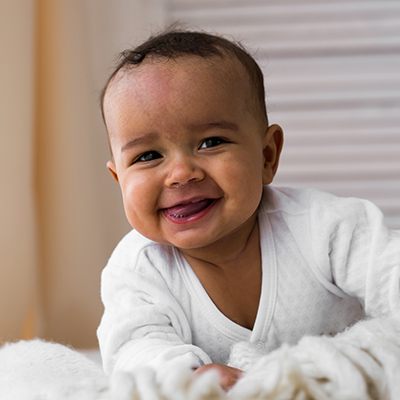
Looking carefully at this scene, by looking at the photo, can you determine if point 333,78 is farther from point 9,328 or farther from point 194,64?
point 194,64

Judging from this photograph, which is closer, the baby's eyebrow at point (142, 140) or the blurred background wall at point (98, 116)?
the baby's eyebrow at point (142, 140)

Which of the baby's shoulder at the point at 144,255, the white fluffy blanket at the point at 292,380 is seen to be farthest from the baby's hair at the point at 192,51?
the white fluffy blanket at the point at 292,380

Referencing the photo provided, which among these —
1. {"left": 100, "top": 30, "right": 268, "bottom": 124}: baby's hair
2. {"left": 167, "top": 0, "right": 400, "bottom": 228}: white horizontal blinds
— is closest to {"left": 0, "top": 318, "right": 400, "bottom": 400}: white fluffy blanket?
{"left": 100, "top": 30, "right": 268, "bottom": 124}: baby's hair

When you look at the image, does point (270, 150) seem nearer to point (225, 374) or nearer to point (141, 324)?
point (141, 324)

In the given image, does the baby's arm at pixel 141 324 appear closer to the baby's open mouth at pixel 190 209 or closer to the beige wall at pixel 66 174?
the baby's open mouth at pixel 190 209

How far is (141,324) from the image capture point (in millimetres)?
1110

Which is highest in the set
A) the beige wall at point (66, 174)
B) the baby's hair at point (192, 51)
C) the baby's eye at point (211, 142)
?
the baby's hair at point (192, 51)

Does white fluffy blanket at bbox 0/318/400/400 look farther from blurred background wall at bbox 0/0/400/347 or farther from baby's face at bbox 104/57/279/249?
blurred background wall at bbox 0/0/400/347

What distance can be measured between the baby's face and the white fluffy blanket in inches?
9.6

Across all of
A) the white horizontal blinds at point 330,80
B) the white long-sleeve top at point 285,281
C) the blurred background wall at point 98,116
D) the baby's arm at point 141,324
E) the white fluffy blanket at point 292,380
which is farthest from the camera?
the white horizontal blinds at point 330,80

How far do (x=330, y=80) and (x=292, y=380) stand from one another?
1.47 meters

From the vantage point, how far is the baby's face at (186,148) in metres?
1.08

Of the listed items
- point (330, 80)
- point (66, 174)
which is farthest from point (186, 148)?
point (330, 80)

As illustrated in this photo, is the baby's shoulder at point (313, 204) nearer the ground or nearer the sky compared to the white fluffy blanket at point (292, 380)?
nearer the sky
